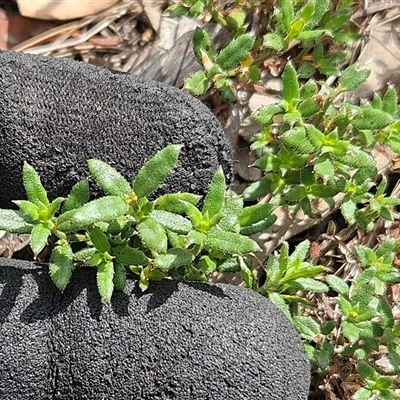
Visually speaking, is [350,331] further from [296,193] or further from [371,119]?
[371,119]

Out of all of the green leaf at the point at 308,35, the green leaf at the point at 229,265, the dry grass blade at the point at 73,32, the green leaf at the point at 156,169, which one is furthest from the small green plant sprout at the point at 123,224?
the dry grass blade at the point at 73,32

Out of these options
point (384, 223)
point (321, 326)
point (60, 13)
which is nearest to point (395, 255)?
point (384, 223)

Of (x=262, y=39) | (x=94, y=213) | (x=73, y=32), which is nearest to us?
(x=94, y=213)

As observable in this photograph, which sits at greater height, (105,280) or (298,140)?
(298,140)

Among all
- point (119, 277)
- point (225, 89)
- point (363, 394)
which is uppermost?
point (225, 89)

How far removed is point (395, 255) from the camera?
5.53 feet

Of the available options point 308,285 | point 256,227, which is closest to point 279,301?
point 308,285

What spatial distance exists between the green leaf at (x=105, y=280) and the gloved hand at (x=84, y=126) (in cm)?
22

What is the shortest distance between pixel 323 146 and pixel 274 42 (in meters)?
0.27

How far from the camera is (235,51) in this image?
5.17 ft

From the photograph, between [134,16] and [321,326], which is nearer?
[321,326]

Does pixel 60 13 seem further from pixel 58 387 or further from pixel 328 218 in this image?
pixel 58 387

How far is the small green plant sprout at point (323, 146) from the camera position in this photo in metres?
1.47

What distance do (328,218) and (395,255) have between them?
21 cm
